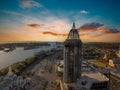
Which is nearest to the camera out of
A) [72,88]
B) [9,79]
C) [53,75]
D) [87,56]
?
[72,88]

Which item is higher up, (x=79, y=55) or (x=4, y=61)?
(x=79, y=55)

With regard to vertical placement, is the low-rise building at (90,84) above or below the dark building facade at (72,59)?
below

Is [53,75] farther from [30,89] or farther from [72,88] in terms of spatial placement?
[72,88]

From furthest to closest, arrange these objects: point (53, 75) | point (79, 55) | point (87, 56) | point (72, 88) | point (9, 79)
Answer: point (87, 56) → point (53, 75) → point (9, 79) → point (79, 55) → point (72, 88)

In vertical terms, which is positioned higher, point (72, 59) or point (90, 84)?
point (72, 59)

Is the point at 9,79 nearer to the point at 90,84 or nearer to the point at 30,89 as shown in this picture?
the point at 30,89

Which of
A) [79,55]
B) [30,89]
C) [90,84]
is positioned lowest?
[30,89]

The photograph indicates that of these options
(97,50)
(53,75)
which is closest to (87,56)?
(97,50)

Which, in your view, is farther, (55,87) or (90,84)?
(55,87)

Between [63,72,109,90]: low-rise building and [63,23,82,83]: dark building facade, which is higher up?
[63,23,82,83]: dark building facade

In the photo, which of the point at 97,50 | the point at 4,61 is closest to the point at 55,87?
the point at 4,61

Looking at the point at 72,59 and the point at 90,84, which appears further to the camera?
the point at 90,84
